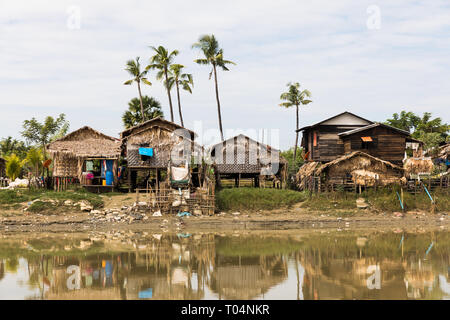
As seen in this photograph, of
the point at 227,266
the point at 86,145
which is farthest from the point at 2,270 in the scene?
the point at 86,145

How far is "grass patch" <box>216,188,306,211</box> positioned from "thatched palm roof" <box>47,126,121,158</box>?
281 inches

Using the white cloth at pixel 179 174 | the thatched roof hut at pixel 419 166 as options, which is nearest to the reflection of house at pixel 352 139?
the thatched roof hut at pixel 419 166

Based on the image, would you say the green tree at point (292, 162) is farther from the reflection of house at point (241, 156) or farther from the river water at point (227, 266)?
the river water at point (227, 266)

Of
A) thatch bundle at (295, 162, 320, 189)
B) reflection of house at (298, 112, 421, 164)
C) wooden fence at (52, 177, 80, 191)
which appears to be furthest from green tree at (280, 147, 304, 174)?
wooden fence at (52, 177, 80, 191)

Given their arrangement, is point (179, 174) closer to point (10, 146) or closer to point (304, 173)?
point (304, 173)

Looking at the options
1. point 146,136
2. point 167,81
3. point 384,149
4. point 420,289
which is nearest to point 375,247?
point 420,289

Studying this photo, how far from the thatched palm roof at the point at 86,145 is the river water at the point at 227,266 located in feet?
29.6

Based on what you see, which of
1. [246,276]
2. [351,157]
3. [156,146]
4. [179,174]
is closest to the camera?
[246,276]

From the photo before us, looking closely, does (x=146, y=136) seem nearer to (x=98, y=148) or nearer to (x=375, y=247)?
(x=98, y=148)

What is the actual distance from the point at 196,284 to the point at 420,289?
16.3 feet

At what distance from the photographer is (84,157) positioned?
28969 mm

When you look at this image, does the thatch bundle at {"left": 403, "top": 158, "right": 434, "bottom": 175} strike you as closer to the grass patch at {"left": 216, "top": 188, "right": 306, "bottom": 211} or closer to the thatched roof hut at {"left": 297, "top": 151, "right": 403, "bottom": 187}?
the thatched roof hut at {"left": 297, "top": 151, "right": 403, "bottom": 187}

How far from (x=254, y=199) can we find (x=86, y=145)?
10.6 m

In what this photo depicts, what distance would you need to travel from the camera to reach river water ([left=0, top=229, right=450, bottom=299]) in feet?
35.8
